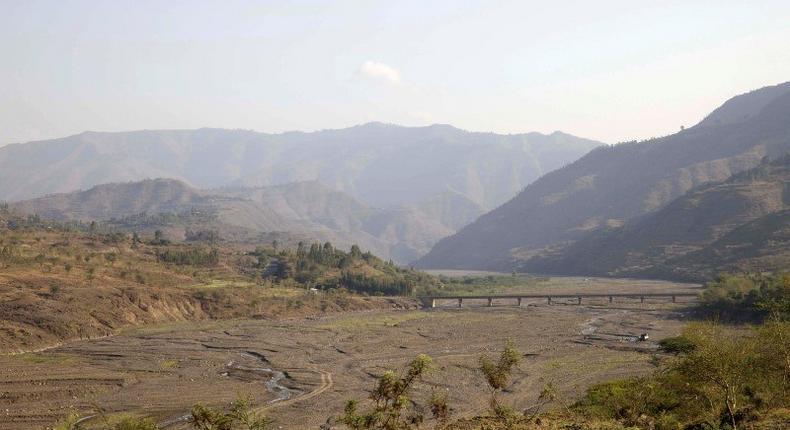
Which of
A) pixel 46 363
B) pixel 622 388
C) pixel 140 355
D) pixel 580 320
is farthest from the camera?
pixel 580 320

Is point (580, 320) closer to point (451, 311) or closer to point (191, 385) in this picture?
point (451, 311)

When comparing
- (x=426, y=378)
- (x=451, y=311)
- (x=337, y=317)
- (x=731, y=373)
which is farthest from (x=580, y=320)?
(x=731, y=373)

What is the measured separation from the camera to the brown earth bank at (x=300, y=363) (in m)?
48.9

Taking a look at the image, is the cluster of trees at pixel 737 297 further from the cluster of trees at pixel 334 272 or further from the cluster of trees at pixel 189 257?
the cluster of trees at pixel 189 257

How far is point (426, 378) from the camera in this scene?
57656 mm

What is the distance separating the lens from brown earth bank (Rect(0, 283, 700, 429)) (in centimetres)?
4894

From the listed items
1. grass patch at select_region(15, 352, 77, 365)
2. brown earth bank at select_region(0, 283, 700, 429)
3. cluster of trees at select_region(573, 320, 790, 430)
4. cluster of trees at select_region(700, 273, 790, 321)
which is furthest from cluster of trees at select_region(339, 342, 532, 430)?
cluster of trees at select_region(700, 273, 790, 321)

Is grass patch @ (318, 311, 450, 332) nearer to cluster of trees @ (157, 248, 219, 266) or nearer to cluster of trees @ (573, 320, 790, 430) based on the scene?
cluster of trees @ (157, 248, 219, 266)

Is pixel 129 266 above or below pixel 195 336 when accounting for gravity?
above

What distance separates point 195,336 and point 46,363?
21.8 meters

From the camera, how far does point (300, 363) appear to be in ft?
221

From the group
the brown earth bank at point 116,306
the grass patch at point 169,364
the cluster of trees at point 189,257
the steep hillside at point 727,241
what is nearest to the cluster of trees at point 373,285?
the brown earth bank at point 116,306

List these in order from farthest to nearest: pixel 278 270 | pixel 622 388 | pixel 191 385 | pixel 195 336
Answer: pixel 278 270 → pixel 195 336 → pixel 191 385 → pixel 622 388

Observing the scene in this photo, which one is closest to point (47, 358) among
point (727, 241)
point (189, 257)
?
point (189, 257)
